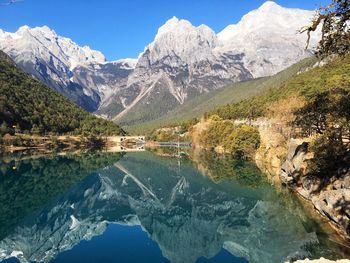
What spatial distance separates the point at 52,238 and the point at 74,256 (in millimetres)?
10368

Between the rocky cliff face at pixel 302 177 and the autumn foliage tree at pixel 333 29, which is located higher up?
the autumn foliage tree at pixel 333 29

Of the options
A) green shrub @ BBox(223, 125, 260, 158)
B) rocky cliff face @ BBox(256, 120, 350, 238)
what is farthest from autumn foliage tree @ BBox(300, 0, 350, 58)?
green shrub @ BBox(223, 125, 260, 158)

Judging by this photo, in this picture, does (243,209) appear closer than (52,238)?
No

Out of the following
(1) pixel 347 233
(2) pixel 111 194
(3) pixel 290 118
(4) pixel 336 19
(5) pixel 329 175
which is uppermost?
(4) pixel 336 19

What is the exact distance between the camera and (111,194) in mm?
92500

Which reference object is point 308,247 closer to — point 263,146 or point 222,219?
point 222,219

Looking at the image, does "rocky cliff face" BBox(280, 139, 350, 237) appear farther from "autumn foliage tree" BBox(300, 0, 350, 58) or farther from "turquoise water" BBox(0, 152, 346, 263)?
"autumn foliage tree" BBox(300, 0, 350, 58)

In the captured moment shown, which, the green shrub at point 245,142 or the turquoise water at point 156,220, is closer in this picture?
the turquoise water at point 156,220

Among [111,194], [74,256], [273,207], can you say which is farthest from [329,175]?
[111,194]

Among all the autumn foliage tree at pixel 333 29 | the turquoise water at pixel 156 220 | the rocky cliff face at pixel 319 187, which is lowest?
the turquoise water at pixel 156 220

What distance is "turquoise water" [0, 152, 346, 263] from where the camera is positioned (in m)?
40.8

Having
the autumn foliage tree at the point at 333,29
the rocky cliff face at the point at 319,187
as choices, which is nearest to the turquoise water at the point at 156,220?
the rocky cliff face at the point at 319,187

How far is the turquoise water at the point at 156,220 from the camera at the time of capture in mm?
40812

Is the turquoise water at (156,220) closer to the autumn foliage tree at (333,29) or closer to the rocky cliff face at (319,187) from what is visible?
the rocky cliff face at (319,187)
